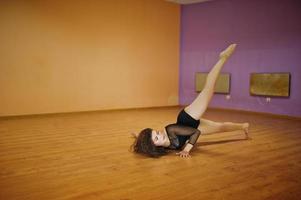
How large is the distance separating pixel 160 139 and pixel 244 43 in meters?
4.17

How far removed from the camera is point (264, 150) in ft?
10.9

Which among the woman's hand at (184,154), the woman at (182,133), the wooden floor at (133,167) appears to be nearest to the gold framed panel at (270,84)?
the wooden floor at (133,167)

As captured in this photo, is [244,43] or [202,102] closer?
[202,102]

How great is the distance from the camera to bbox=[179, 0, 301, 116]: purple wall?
5695 millimetres

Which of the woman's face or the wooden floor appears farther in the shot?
the woman's face

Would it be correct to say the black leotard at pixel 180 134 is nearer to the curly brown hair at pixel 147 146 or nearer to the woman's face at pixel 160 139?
the woman's face at pixel 160 139

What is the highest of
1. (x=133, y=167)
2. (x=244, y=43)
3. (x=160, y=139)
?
(x=244, y=43)

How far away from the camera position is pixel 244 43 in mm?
6441

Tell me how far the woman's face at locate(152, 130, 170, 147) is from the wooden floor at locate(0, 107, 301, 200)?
18cm

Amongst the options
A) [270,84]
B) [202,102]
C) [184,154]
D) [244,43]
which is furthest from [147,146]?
[244,43]

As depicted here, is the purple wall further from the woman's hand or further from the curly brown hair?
the curly brown hair

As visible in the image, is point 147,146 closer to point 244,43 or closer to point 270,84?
point 270,84

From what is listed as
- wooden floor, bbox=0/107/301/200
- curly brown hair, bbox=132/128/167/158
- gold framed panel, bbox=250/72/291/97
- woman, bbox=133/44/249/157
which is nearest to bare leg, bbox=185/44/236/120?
woman, bbox=133/44/249/157

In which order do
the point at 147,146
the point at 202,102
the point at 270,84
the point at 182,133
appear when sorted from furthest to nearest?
Answer: the point at 270,84 < the point at 202,102 < the point at 182,133 < the point at 147,146
